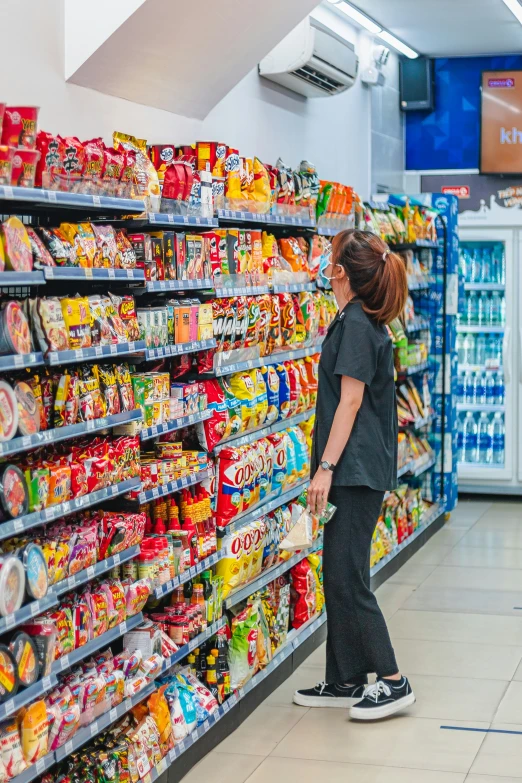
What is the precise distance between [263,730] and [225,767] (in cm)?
39

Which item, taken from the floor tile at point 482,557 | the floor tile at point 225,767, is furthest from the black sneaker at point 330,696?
the floor tile at point 482,557

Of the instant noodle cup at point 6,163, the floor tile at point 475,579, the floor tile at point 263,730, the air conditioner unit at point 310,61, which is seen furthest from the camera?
the floor tile at point 475,579

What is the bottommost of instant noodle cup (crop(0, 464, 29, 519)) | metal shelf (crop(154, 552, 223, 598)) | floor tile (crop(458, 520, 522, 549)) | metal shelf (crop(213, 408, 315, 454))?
floor tile (crop(458, 520, 522, 549))

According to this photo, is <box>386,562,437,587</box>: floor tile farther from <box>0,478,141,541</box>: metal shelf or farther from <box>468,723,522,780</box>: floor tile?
<box>0,478,141,541</box>: metal shelf

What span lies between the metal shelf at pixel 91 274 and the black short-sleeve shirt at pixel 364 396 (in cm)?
97

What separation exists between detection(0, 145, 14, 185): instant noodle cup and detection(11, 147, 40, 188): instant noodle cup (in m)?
0.03

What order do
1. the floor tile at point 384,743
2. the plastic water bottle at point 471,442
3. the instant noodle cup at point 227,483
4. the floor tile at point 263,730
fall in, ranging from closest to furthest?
the floor tile at point 384,743, the floor tile at point 263,730, the instant noodle cup at point 227,483, the plastic water bottle at point 471,442

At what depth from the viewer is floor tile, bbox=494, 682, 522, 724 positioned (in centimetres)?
445

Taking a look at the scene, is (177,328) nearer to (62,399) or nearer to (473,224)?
(62,399)

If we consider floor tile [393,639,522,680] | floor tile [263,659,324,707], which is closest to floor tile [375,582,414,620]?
floor tile [393,639,522,680]

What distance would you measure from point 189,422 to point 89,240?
3.08 feet

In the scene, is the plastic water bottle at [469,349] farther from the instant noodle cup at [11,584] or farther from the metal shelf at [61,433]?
the instant noodle cup at [11,584]

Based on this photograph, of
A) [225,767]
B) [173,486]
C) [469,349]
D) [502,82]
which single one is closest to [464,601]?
[225,767]

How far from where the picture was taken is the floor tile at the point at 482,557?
704 centimetres
